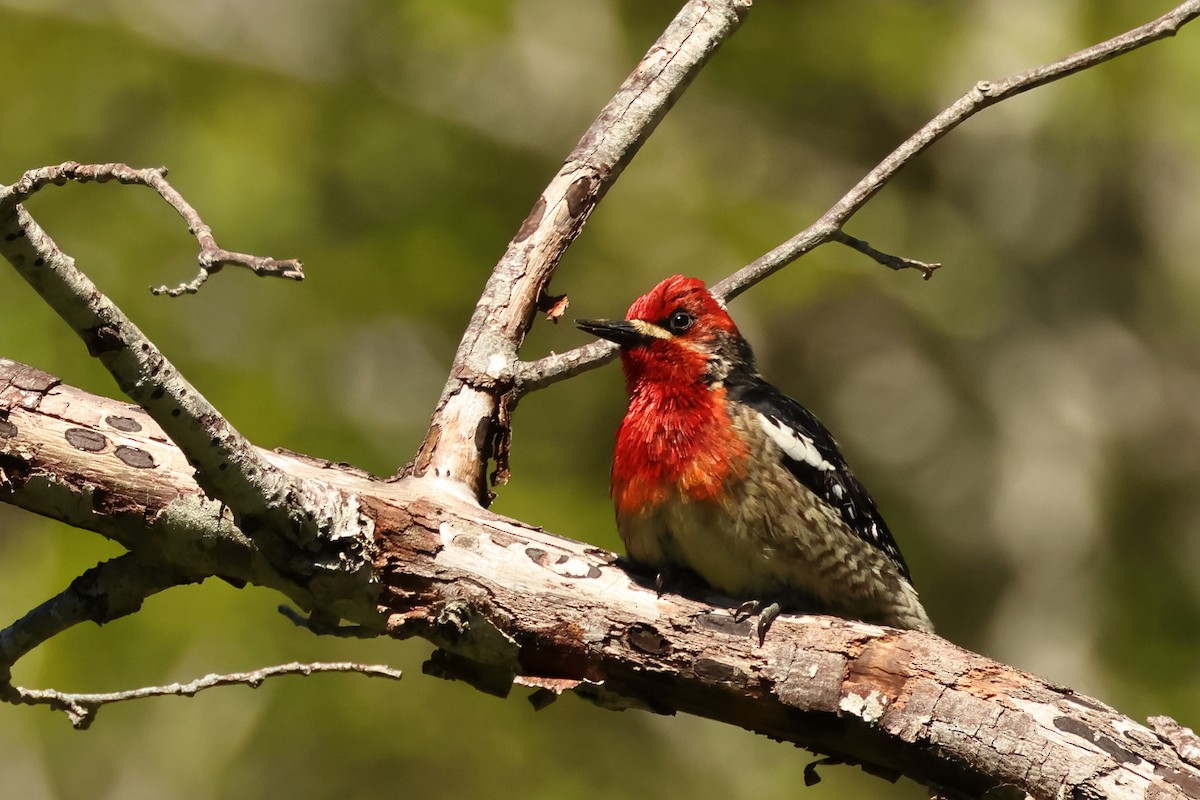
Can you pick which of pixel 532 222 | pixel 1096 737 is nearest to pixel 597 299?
pixel 532 222

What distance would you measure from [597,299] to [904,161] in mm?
4747

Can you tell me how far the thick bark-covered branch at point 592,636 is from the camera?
3600 mm

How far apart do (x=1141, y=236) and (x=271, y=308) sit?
7.32 meters

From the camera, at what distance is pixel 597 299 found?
930 cm

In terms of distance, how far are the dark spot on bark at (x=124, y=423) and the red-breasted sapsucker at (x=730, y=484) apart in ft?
5.95

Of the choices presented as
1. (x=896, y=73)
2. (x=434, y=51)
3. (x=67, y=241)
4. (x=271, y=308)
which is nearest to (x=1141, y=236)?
(x=896, y=73)

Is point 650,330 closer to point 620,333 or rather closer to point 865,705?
point 620,333

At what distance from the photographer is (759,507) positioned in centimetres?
460

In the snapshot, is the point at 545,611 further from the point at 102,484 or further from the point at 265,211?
the point at 265,211

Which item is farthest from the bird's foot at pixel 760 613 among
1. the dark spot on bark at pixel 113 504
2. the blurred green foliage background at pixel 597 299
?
the blurred green foliage background at pixel 597 299

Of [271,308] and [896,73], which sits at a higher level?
[896,73]

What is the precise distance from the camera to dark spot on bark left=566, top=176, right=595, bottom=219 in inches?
200

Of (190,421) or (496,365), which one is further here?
(496,365)

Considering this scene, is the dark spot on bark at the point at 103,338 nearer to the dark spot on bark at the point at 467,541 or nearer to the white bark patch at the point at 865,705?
the dark spot on bark at the point at 467,541
